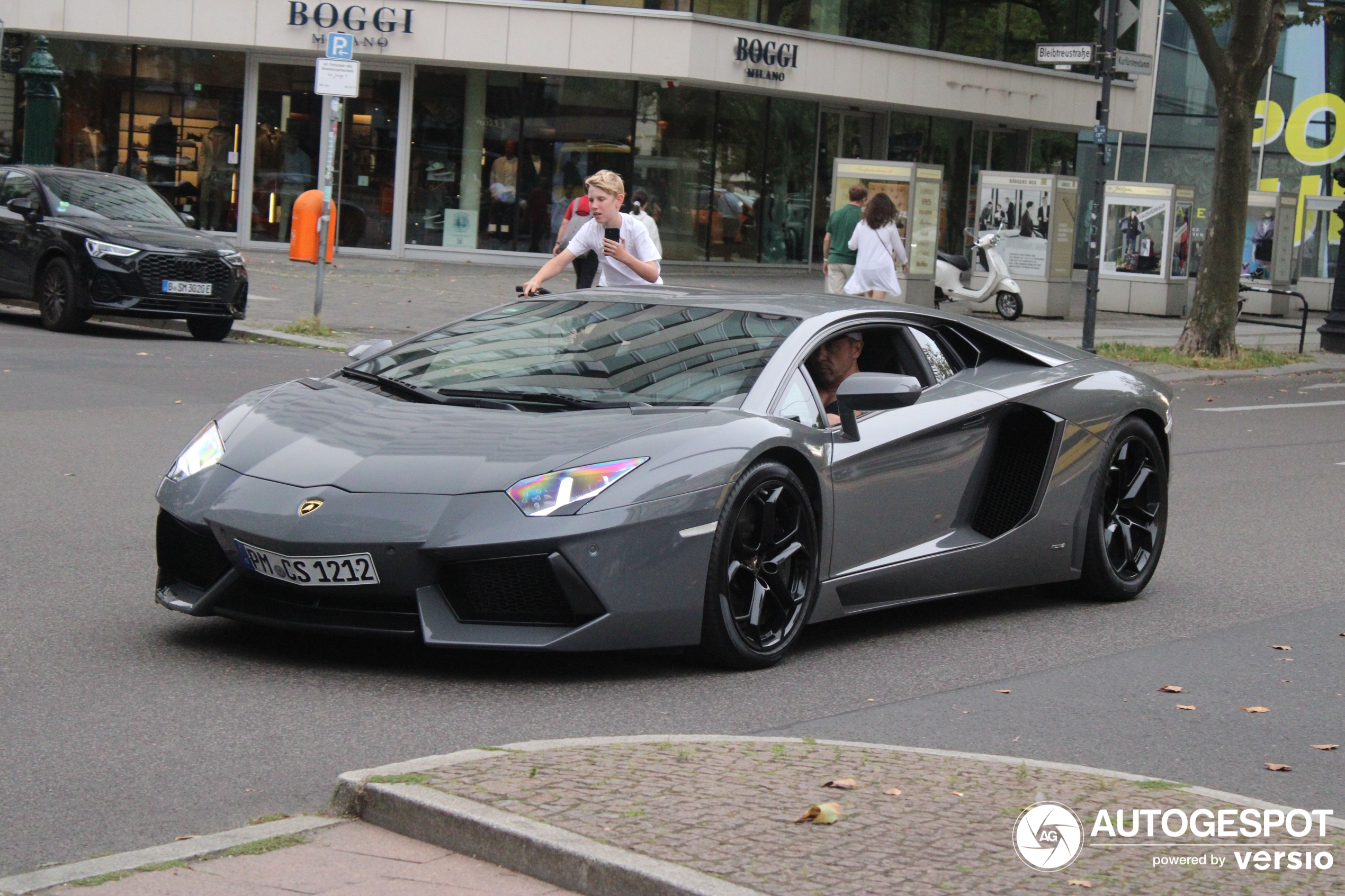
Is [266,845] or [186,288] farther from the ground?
[186,288]

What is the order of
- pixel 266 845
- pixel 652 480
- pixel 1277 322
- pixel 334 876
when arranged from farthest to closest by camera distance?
pixel 1277 322
pixel 652 480
pixel 266 845
pixel 334 876

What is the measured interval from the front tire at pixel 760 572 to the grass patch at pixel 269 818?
5.99 ft

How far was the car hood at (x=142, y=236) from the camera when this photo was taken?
17.4 meters

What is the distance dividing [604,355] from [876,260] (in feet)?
40.9

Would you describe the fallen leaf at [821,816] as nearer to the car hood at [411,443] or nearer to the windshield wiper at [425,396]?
the car hood at [411,443]

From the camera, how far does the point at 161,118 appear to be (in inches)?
1278

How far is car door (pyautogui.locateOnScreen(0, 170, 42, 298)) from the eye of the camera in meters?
17.8

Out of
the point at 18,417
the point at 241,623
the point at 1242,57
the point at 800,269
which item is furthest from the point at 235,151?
the point at 241,623

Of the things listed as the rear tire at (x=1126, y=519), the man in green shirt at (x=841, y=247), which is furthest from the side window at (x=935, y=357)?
the man in green shirt at (x=841, y=247)

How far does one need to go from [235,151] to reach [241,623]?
2756cm

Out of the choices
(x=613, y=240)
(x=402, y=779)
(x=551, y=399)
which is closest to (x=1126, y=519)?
(x=551, y=399)

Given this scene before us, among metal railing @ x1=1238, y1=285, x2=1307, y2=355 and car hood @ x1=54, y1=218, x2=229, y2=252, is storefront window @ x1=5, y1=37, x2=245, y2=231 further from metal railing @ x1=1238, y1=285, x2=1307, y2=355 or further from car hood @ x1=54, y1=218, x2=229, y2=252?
metal railing @ x1=1238, y1=285, x2=1307, y2=355

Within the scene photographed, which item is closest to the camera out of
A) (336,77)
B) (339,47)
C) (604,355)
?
(604,355)

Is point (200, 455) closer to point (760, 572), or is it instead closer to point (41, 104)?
point (760, 572)
